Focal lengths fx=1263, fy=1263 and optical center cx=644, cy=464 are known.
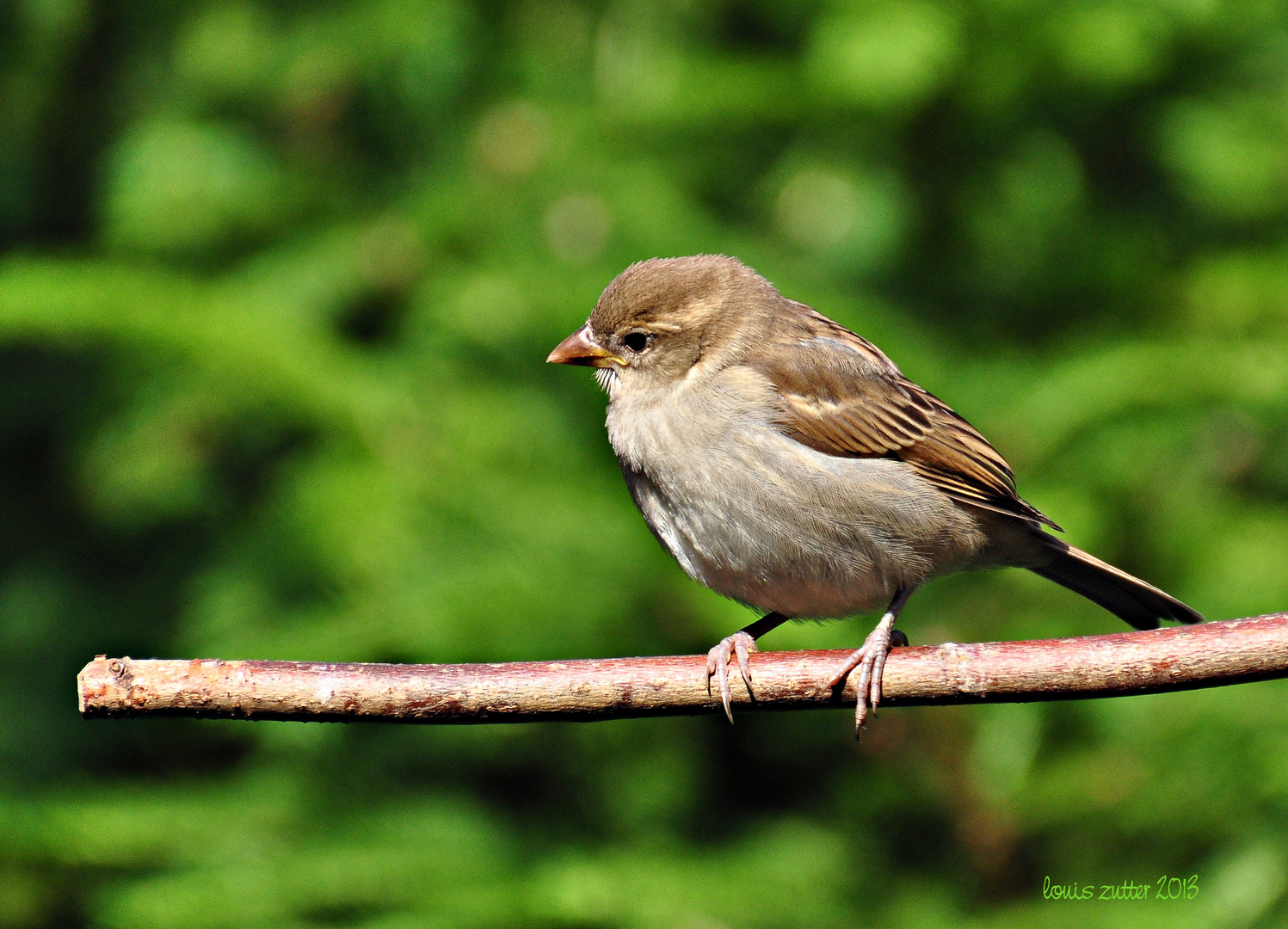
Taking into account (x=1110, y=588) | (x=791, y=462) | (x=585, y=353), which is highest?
(x=585, y=353)

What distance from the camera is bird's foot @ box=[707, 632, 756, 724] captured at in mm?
2988

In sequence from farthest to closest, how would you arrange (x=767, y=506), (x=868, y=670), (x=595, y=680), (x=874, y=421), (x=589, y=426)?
(x=589, y=426) < (x=874, y=421) < (x=767, y=506) < (x=868, y=670) < (x=595, y=680)

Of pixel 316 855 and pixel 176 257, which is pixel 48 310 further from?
pixel 316 855

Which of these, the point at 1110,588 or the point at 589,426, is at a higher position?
the point at 589,426

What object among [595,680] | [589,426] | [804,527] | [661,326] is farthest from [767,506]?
[589,426]

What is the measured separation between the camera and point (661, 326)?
157 inches

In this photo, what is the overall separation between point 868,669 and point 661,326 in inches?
54.1

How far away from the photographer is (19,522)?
23.5 feet

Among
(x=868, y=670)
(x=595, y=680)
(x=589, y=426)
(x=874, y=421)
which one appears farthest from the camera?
(x=589, y=426)

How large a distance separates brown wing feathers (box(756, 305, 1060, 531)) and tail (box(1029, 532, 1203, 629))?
21 centimetres

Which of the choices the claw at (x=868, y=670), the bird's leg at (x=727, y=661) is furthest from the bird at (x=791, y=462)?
the bird's leg at (x=727, y=661)

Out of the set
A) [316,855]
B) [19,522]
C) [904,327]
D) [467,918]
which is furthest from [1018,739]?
[19,522]

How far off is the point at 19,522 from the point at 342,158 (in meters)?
2.78

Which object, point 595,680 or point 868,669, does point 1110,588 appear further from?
point 595,680
